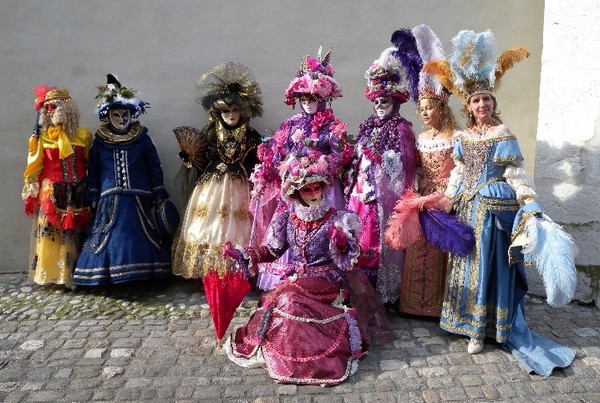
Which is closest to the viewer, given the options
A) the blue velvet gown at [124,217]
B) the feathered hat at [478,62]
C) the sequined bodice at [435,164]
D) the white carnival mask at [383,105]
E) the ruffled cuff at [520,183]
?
the ruffled cuff at [520,183]

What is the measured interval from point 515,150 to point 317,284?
69.6 inches

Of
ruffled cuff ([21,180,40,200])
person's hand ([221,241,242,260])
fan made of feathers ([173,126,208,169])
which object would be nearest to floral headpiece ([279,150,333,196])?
person's hand ([221,241,242,260])

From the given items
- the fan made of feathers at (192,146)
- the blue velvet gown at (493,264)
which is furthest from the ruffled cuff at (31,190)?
the blue velvet gown at (493,264)

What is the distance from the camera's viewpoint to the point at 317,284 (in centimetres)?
382

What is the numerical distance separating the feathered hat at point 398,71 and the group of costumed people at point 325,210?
0.02m

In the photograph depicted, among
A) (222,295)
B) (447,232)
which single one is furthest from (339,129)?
(222,295)

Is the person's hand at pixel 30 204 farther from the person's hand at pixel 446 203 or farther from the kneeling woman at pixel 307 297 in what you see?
the person's hand at pixel 446 203

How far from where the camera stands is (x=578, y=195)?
4699 millimetres

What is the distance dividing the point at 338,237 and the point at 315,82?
164cm

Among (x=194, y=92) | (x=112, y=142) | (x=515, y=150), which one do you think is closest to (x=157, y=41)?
(x=194, y=92)

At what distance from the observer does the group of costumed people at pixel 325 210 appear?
3666 millimetres

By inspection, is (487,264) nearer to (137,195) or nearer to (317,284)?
(317,284)

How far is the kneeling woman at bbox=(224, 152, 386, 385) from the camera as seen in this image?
137 inches

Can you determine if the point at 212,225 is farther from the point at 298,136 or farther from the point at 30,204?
the point at 30,204
